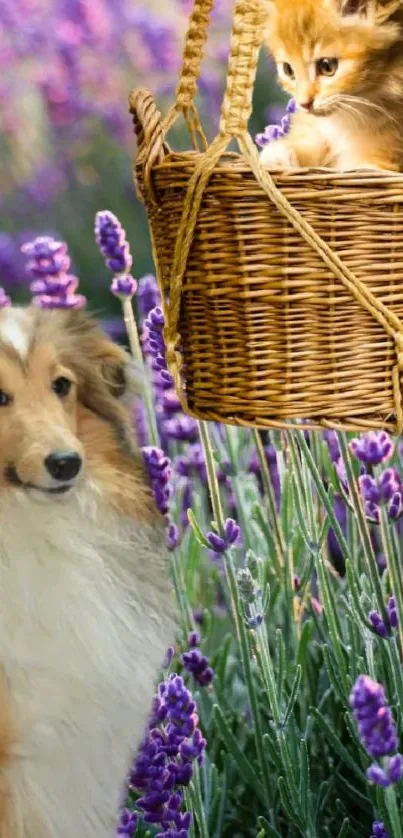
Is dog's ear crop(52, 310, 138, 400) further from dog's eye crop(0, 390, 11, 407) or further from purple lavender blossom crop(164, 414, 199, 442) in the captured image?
purple lavender blossom crop(164, 414, 199, 442)

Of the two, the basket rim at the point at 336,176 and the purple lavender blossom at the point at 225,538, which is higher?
the basket rim at the point at 336,176

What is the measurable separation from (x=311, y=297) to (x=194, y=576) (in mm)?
1049

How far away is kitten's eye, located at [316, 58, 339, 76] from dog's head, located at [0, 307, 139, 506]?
49 cm

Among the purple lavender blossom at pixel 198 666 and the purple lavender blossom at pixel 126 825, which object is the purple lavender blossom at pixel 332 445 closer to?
the purple lavender blossom at pixel 198 666

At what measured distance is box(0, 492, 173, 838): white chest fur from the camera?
4.95 feet

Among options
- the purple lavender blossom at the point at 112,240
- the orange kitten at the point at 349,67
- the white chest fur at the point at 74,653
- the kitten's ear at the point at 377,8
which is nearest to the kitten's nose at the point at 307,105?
the orange kitten at the point at 349,67

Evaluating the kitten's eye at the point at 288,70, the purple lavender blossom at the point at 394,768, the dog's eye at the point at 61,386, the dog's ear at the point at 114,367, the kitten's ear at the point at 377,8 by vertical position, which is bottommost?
the purple lavender blossom at the point at 394,768

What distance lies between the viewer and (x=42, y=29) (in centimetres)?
329

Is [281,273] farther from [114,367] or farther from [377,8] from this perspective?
[114,367]

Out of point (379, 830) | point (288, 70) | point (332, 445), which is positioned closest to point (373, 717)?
point (379, 830)

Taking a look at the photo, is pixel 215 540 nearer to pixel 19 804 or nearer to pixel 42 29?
pixel 19 804

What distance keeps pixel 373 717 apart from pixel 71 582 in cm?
49

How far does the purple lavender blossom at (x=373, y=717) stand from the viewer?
123 centimetres

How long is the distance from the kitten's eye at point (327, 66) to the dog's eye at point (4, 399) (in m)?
0.54
